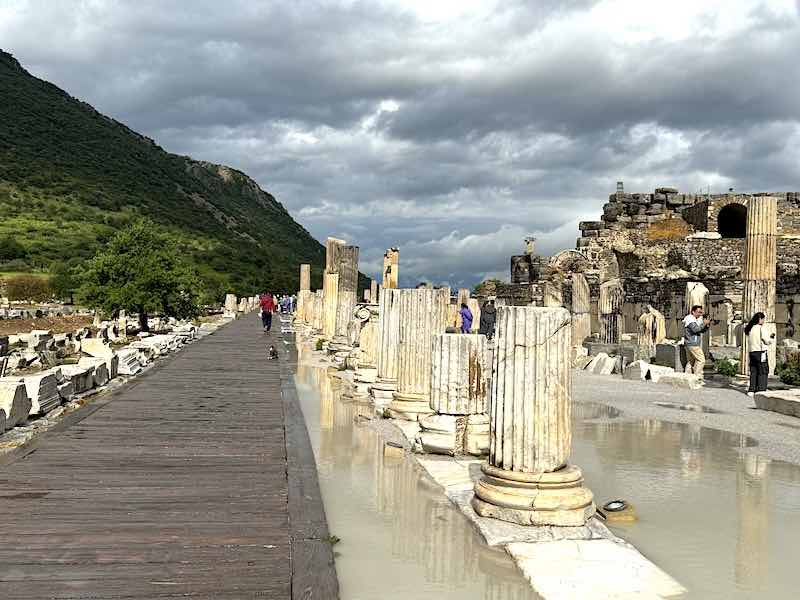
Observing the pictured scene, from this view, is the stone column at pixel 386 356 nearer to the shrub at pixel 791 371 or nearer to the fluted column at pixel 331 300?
the shrub at pixel 791 371

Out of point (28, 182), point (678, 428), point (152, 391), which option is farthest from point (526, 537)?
point (28, 182)

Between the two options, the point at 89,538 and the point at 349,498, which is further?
the point at 349,498

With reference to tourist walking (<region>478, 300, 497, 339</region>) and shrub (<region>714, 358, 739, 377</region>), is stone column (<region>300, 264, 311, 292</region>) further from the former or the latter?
shrub (<region>714, 358, 739, 377</region>)

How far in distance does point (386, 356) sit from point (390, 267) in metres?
6.22

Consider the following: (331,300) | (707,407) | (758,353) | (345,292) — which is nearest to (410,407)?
(707,407)

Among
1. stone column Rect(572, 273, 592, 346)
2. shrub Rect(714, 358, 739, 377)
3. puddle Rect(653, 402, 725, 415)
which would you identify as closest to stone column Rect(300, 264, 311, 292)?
stone column Rect(572, 273, 592, 346)

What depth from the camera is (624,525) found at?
19.6 ft

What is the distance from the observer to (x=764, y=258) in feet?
52.7

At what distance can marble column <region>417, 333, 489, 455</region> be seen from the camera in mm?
8266

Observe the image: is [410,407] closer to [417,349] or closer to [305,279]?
[417,349]

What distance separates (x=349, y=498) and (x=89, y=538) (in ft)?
7.19

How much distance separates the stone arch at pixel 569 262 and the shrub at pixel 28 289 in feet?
122

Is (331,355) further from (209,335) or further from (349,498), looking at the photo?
(349,498)

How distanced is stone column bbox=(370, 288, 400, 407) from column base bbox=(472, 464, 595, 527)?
547 centimetres
